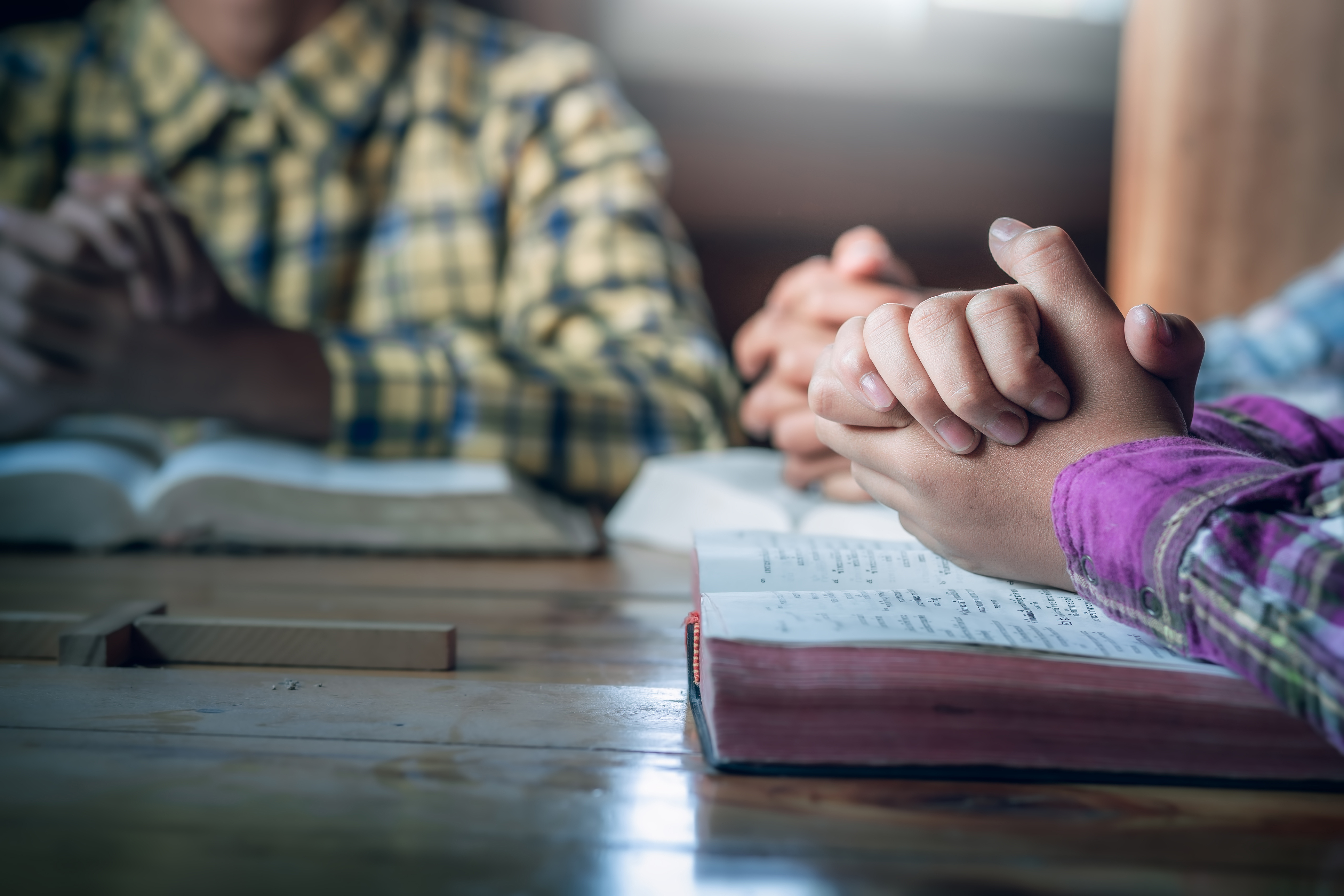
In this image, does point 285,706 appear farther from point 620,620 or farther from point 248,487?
point 248,487

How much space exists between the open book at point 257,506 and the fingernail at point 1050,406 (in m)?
0.41

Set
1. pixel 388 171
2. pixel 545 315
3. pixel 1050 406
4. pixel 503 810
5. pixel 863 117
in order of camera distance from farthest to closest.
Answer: pixel 863 117 → pixel 388 171 → pixel 545 315 → pixel 1050 406 → pixel 503 810

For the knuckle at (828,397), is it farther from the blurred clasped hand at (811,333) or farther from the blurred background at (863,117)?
the blurred background at (863,117)

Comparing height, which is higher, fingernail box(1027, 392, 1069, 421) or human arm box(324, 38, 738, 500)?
fingernail box(1027, 392, 1069, 421)

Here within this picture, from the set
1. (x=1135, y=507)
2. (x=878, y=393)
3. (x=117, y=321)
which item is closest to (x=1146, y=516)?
(x=1135, y=507)

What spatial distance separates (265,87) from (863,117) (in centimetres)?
124

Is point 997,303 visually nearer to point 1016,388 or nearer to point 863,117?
point 1016,388

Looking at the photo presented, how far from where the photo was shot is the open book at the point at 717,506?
0.59 metres

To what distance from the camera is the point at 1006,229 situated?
0.37 m

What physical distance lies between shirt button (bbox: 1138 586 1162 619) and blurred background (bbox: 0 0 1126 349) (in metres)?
1.67

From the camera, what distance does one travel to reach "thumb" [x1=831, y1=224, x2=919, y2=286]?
0.71 m

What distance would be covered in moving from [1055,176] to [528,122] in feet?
4.33

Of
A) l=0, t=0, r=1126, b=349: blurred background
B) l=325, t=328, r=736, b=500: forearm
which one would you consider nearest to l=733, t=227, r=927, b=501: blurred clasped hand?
A: l=325, t=328, r=736, b=500: forearm

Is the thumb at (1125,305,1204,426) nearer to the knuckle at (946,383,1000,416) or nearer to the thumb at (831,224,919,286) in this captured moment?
the knuckle at (946,383,1000,416)
